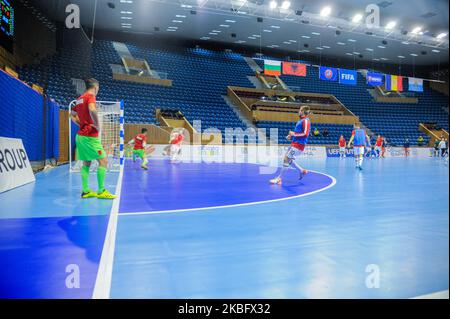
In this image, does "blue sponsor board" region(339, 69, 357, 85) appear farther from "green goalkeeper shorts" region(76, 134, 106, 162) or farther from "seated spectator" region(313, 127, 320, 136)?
"green goalkeeper shorts" region(76, 134, 106, 162)

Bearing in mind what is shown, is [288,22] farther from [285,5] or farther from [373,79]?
[373,79]

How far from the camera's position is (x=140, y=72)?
26.5 m

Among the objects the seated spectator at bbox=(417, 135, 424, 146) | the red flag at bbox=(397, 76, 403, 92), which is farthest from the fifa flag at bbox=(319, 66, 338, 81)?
the seated spectator at bbox=(417, 135, 424, 146)

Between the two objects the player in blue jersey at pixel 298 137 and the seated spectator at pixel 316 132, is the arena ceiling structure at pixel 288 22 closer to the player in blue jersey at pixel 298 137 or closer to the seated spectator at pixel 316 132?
the seated spectator at pixel 316 132

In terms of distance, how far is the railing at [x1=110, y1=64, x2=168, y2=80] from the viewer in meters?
25.9

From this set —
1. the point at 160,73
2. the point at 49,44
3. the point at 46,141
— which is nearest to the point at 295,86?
the point at 160,73

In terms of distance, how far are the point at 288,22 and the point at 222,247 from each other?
945 inches

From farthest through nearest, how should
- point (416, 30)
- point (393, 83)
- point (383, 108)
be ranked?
point (383, 108) → point (393, 83) → point (416, 30)

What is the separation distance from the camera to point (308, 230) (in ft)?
11.1

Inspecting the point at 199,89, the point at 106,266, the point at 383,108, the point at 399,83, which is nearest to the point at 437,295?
the point at 106,266

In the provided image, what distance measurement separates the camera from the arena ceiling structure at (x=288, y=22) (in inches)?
796

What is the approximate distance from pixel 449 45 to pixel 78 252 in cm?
271

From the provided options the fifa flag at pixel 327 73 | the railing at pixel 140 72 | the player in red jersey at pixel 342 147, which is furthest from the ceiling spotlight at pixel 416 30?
the railing at pixel 140 72

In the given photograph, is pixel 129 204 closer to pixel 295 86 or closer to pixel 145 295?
pixel 145 295
